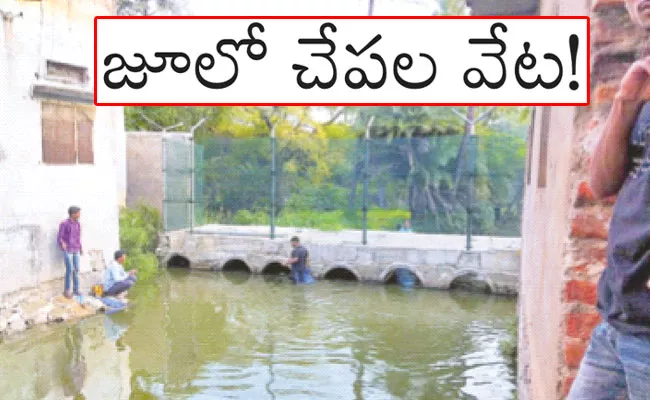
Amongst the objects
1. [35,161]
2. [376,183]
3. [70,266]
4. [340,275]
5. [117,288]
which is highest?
[35,161]

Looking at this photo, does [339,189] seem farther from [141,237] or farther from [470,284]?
[141,237]

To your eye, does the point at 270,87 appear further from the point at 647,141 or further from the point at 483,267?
the point at 483,267

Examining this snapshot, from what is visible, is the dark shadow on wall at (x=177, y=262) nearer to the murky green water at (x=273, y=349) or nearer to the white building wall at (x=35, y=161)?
the murky green water at (x=273, y=349)

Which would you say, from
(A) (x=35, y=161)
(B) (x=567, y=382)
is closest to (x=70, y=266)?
(A) (x=35, y=161)

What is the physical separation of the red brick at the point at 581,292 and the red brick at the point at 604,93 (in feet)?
1.62

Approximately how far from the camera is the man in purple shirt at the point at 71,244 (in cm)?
888

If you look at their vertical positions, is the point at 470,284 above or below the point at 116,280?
below

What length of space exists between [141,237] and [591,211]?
34.8 ft

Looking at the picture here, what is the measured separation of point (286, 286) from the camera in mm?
11031

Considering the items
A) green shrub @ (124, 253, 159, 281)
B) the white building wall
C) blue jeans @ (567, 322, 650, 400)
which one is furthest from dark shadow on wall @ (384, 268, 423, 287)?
blue jeans @ (567, 322, 650, 400)

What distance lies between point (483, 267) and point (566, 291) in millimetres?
9019

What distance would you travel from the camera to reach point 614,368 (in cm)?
146

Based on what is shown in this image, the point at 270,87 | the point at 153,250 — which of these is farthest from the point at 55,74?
the point at 270,87

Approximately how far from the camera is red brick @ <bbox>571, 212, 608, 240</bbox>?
70.7 inches
